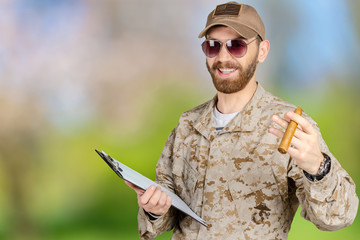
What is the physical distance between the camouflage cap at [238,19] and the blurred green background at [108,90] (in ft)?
8.43

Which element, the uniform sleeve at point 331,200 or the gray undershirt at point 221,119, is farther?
the gray undershirt at point 221,119

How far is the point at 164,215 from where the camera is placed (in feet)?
8.26

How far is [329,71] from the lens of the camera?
5.05 meters

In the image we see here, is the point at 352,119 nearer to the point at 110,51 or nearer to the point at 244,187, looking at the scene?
the point at 110,51

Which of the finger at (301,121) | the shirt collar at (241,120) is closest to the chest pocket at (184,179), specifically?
the shirt collar at (241,120)

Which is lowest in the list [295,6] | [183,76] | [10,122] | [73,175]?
[73,175]

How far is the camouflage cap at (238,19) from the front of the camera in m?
2.41

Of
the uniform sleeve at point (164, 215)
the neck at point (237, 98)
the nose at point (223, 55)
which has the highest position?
the nose at point (223, 55)

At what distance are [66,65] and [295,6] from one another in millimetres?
2120

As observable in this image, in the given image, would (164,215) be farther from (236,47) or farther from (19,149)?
(19,149)

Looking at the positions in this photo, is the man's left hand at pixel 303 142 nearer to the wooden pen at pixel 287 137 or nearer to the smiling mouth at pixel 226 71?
the wooden pen at pixel 287 137

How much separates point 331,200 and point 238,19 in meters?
0.86

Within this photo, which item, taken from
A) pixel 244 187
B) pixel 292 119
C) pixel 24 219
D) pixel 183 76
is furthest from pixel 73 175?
pixel 292 119

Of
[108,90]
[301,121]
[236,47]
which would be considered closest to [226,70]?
[236,47]
